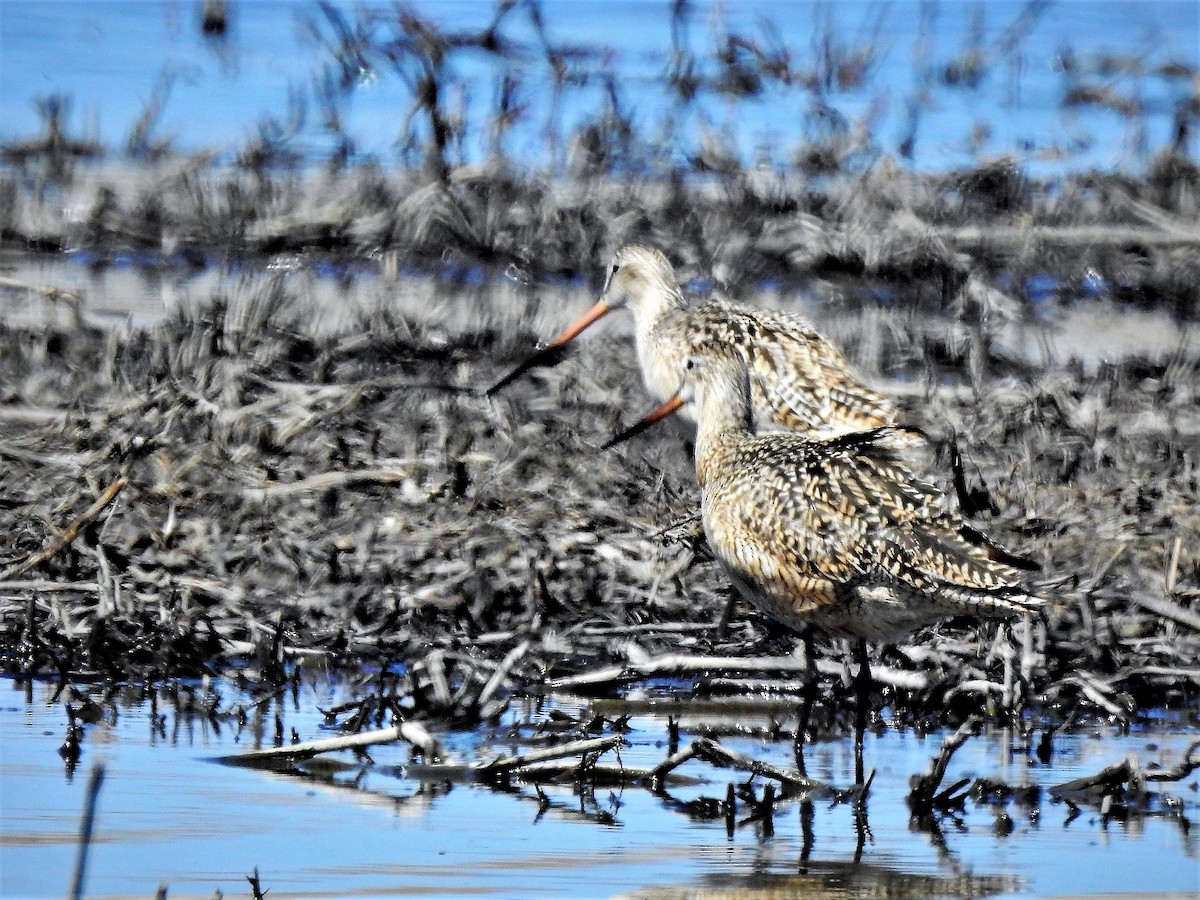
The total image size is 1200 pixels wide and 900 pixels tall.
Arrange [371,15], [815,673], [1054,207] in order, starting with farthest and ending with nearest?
[371,15]
[1054,207]
[815,673]

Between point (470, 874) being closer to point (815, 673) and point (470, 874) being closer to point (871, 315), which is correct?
point (815, 673)

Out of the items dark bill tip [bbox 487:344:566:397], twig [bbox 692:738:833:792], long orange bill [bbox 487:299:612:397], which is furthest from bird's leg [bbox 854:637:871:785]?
long orange bill [bbox 487:299:612:397]

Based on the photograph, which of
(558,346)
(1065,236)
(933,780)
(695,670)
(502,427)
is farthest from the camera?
(1065,236)

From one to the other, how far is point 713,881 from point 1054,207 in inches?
342

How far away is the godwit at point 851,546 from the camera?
214 inches

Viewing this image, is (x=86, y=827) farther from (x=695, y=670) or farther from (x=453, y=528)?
(x=453, y=528)

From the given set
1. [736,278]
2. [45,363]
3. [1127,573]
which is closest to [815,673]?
[1127,573]

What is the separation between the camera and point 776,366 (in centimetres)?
741

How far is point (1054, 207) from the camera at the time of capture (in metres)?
12.4

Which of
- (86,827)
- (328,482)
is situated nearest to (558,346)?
(328,482)

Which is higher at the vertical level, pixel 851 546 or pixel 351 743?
pixel 851 546

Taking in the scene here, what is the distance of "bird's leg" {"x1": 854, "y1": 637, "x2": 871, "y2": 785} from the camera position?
5500 millimetres

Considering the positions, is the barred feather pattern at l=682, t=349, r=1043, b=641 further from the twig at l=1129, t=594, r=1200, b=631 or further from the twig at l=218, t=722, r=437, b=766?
the twig at l=218, t=722, r=437, b=766

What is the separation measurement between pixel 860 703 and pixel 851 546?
0.43 metres
